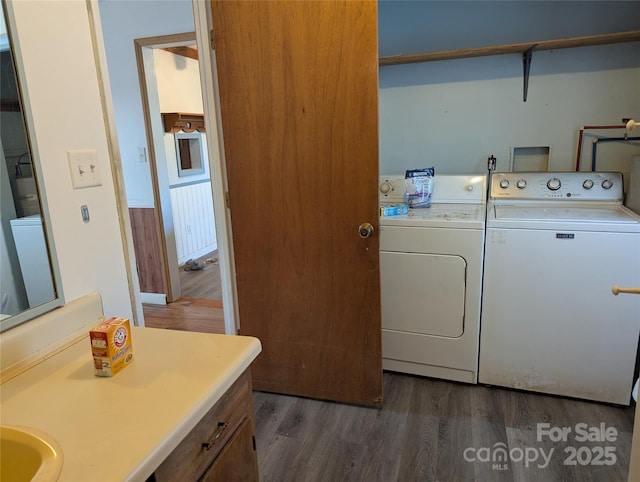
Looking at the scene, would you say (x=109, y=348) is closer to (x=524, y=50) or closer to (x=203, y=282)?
(x=524, y=50)

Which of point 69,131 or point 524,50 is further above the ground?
point 524,50

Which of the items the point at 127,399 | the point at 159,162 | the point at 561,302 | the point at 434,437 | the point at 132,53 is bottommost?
the point at 434,437

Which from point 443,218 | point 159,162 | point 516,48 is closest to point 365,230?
point 443,218

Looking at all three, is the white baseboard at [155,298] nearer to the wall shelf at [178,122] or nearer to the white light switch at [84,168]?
the wall shelf at [178,122]

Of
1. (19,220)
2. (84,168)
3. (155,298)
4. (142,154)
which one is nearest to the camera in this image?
(19,220)

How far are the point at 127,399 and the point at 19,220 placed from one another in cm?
56

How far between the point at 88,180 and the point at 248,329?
1224 millimetres

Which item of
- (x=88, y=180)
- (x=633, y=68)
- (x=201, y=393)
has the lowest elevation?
(x=201, y=393)

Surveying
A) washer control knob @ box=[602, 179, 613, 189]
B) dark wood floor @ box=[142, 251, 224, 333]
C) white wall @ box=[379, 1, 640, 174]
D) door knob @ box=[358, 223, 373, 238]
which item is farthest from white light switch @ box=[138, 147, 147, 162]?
washer control knob @ box=[602, 179, 613, 189]

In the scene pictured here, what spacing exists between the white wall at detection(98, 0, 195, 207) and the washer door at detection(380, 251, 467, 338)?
211 centimetres

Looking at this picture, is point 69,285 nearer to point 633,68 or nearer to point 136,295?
point 136,295

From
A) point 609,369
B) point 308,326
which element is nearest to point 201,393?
point 308,326

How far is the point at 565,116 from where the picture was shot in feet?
8.23

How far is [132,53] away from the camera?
3189 millimetres
